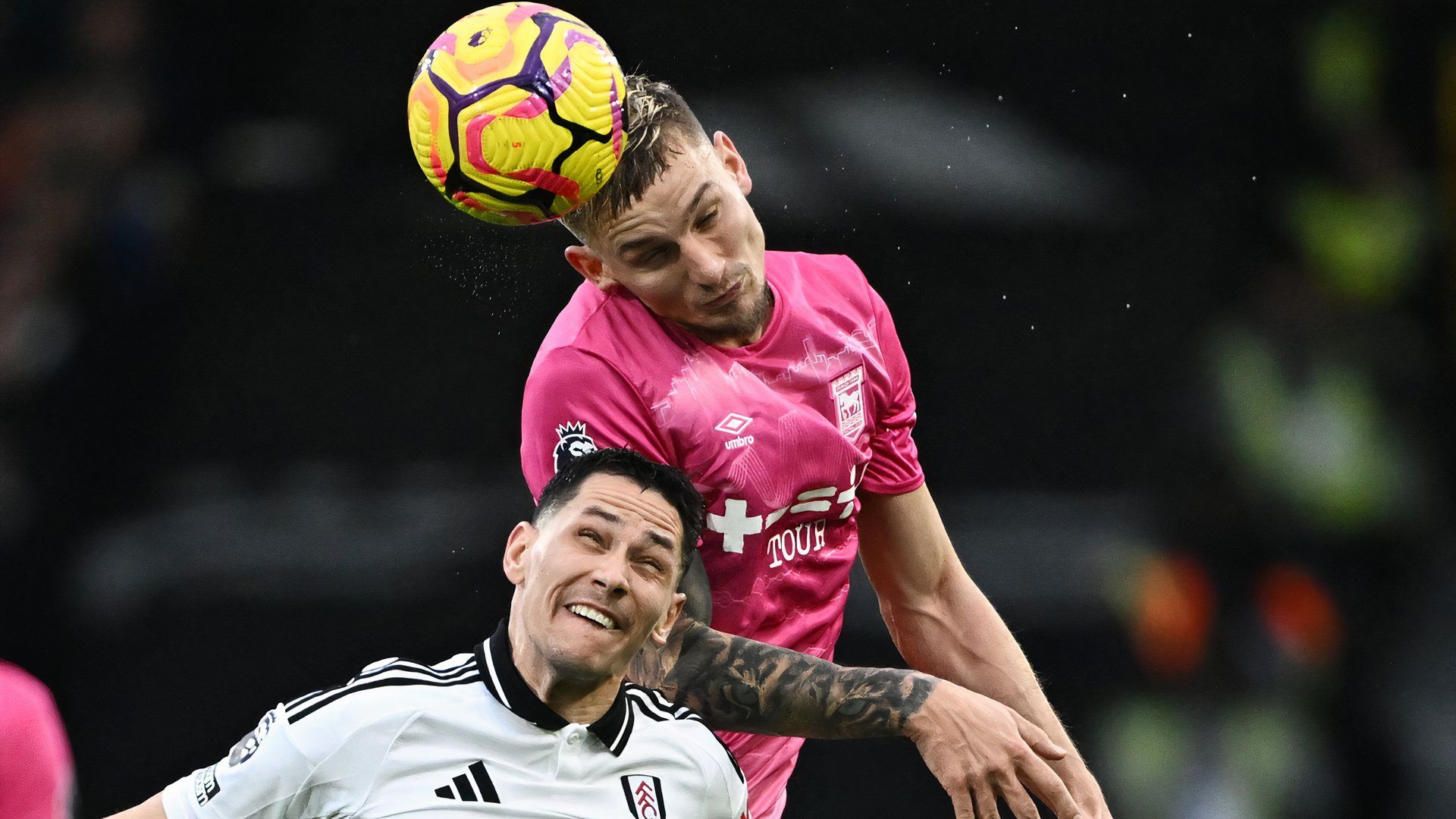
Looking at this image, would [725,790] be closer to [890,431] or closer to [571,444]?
[571,444]

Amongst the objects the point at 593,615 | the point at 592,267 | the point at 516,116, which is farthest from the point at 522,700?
the point at 516,116

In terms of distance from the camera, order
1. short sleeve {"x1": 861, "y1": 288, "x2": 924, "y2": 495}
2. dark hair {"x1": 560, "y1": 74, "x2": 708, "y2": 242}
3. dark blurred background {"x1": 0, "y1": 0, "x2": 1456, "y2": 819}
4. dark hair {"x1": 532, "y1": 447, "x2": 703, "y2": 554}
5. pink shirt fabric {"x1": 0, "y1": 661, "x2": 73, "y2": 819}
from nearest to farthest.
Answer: pink shirt fabric {"x1": 0, "y1": 661, "x2": 73, "y2": 819} < dark hair {"x1": 532, "y1": 447, "x2": 703, "y2": 554} < dark hair {"x1": 560, "y1": 74, "x2": 708, "y2": 242} < short sleeve {"x1": 861, "y1": 288, "x2": 924, "y2": 495} < dark blurred background {"x1": 0, "y1": 0, "x2": 1456, "y2": 819}

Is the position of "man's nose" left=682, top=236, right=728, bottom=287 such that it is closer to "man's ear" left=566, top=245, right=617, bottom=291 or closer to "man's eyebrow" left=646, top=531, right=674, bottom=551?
"man's ear" left=566, top=245, right=617, bottom=291

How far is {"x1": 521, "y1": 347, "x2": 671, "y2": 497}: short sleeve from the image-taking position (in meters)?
2.49

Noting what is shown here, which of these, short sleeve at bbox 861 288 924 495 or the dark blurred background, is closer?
short sleeve at bbox 861 288 924 495

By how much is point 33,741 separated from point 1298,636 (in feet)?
12.2

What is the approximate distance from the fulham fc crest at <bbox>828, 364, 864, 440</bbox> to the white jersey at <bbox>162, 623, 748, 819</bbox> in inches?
23.8

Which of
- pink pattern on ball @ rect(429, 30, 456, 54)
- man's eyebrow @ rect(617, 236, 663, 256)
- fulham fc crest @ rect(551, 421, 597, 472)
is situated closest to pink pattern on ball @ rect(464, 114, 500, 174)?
pink pattern on ball @ rect(429, 30, 456, 54)

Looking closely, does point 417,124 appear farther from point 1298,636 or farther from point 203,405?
point 1298,636

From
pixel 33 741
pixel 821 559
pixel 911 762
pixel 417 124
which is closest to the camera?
pixel 33 741

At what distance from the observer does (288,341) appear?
419cm

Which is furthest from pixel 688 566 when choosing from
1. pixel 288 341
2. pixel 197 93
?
pixel 197 93

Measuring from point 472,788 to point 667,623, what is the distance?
1.19 ft

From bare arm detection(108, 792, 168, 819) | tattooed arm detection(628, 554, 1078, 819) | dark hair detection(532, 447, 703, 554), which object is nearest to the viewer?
bare arm detection(108, 792, 168, 819)
